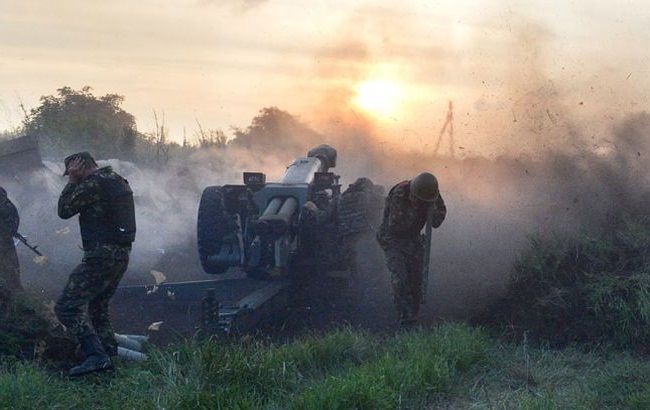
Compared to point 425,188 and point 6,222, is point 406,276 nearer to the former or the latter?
point 425,188

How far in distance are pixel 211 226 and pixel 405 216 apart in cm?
325

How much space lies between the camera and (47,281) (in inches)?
502

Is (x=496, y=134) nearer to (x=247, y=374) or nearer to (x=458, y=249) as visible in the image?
(x=458, y=249)

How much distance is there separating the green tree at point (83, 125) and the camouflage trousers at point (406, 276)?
13.6 metres

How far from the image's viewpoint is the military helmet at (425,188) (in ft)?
29.1

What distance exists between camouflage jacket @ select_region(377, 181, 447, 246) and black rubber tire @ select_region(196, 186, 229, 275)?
290 centimetres

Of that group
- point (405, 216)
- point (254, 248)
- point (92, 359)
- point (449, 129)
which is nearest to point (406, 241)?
point (405, 216)

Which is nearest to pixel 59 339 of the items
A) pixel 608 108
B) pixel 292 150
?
pixel 608 108

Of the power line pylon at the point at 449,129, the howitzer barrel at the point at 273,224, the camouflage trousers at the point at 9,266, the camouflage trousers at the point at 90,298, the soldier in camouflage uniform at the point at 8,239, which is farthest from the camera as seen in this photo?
the power line pylon at the point at 449,129

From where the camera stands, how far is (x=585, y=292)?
8.73 metres

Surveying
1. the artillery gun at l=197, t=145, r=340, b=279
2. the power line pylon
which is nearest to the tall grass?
the artillery gun at l=197, t=145, r=340, b=279

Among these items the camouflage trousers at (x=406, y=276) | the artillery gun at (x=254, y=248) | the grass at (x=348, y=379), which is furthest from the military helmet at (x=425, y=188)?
the artillery gun at (x=254, y=248)

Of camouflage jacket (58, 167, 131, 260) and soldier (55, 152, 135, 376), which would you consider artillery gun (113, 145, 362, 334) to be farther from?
camouflage jacket (58, 167, 131, 260)

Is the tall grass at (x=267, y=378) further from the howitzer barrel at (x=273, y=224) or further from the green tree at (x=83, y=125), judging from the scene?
the green tree at (x=83, y=125)
